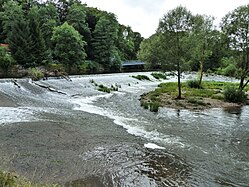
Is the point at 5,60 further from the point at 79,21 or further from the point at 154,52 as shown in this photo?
the point at 79,21

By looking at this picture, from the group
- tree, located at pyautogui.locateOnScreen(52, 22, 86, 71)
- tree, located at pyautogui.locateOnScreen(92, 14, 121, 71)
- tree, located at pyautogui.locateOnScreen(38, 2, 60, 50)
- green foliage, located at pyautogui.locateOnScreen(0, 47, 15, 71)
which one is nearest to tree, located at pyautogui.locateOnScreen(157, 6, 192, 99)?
green foliage, located at pyautogui.locateOnScreen(0, 47, 15, 71)

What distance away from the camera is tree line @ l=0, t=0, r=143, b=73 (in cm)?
4019

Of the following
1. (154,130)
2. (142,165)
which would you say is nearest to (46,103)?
(154,130)

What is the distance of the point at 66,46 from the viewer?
5088cm

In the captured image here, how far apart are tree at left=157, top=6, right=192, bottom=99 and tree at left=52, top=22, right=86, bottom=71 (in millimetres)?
30427

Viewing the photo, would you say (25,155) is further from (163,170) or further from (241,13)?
(241,13)

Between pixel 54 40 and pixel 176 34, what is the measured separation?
113 ft

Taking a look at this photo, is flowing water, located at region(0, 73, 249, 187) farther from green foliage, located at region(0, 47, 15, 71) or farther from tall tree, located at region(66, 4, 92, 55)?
tall tree, located at region(66, 4, 92, 55)

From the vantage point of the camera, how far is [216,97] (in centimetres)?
2470

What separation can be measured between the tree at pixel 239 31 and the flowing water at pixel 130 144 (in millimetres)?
9169

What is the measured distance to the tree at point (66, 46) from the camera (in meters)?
50.2

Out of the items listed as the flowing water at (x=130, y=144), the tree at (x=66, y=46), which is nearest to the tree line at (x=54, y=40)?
the tree at (x=66, y=46)

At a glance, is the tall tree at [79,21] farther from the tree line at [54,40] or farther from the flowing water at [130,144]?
the flowing water at [130,144]

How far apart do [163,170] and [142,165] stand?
0.69m
